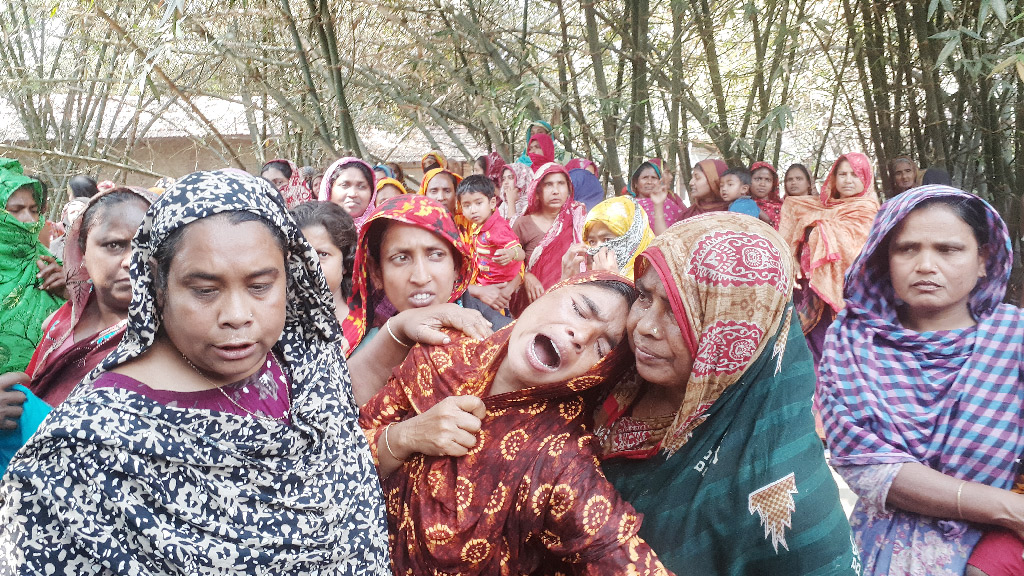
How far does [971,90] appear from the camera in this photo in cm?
602

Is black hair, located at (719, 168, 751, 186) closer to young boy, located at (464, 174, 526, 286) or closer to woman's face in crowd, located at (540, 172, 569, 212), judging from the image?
woman's face in crowd, located at (540, 172, 569, 212)

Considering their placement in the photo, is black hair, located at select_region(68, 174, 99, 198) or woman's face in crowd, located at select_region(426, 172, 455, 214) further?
woman's face in crowd, located at select_region(426, 172, 455, 214)

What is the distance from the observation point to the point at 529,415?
1.60 m

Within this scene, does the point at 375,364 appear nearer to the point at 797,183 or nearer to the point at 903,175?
the point at 903,175

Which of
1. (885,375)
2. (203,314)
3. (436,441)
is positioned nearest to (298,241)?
(203,314)

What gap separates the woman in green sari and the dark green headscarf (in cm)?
273

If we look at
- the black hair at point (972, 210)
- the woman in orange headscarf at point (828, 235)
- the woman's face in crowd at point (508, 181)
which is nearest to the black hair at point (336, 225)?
the black hair at point (972, 210)

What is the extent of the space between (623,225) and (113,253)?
9.59 feet

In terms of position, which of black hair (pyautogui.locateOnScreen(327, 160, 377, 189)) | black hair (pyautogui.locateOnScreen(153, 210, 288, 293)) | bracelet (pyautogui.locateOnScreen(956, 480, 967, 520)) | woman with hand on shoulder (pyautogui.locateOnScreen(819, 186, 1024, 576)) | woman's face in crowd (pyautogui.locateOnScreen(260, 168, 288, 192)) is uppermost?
woman's face in crowd (pyautogui.locateOnScreen(260, 168, 288, 192))

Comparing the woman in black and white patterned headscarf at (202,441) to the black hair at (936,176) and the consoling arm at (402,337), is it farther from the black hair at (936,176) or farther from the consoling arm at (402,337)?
the black hair at (936,176)

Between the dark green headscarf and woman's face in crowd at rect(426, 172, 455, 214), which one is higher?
woman's face in crowd at rect(426, 172, 455, 214)

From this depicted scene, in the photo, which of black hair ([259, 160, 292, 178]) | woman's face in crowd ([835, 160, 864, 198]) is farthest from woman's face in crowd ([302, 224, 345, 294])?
woman's face in crowd ([835, 160, 864, 198])

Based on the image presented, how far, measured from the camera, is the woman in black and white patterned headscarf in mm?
1186

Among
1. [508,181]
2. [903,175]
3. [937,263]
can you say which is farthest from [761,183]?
[937,263]
